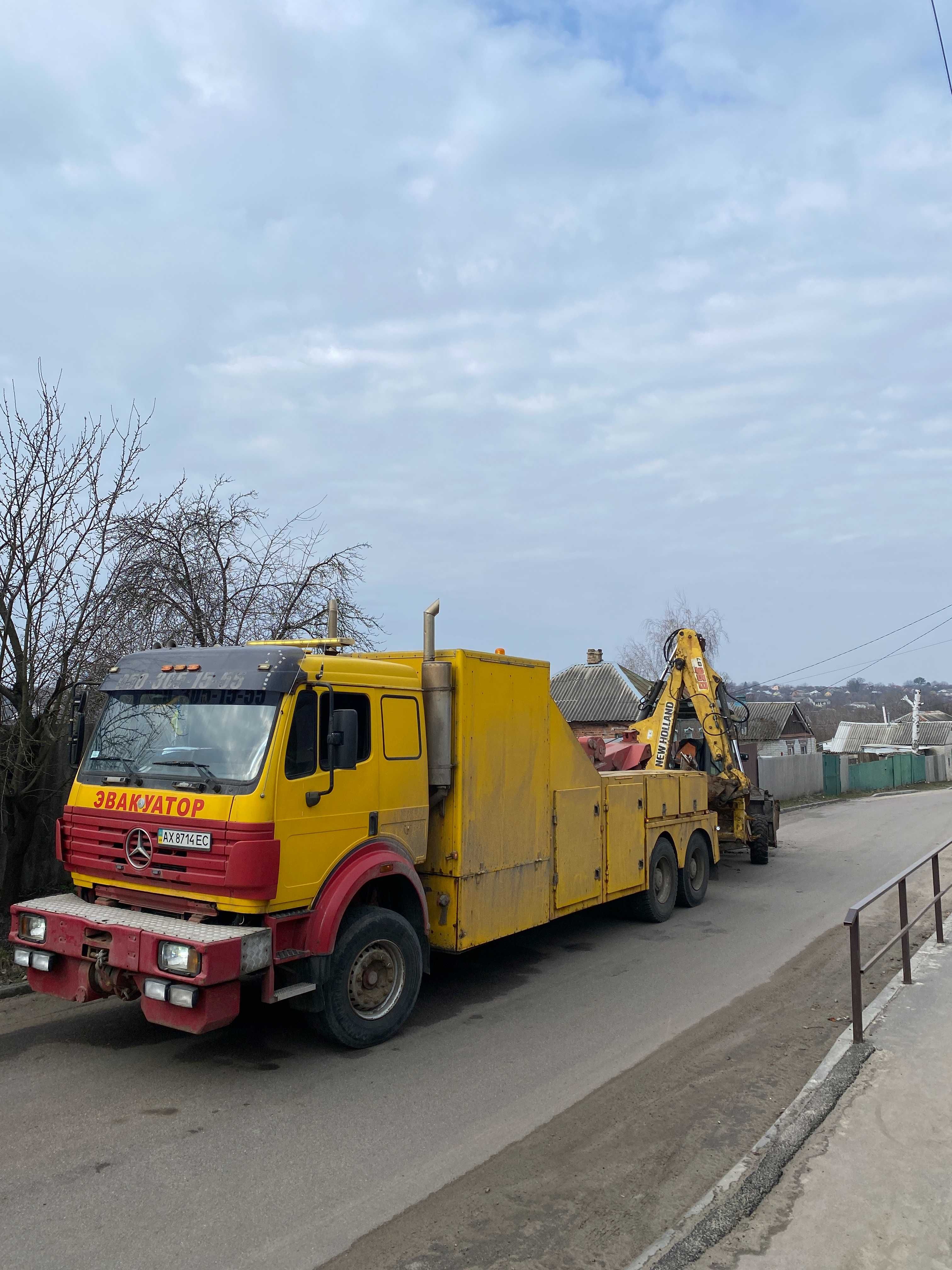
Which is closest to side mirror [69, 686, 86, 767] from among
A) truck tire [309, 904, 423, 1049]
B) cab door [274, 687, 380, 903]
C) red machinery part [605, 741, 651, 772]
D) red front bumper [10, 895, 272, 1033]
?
red front bumper [10, 895, 272, 1033]

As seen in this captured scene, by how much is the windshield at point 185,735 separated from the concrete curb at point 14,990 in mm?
2166

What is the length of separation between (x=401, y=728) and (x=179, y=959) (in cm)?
230

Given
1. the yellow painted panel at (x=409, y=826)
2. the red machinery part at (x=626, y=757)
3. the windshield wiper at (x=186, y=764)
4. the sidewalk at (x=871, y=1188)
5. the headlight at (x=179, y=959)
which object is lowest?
the sidewalk at (x=871, y=1188)

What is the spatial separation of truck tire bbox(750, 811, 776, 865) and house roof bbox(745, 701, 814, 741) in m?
27.5

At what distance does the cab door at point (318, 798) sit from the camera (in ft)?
18.3

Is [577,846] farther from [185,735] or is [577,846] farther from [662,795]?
[185,735]

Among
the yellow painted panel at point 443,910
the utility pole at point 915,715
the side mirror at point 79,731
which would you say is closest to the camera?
the side mirror at point 79,731

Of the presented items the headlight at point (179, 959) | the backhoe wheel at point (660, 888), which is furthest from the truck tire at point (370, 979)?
the backhoe wheel at point (660, 888)

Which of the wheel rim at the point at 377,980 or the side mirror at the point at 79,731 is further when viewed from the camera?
the side mirror at the point at 79,731

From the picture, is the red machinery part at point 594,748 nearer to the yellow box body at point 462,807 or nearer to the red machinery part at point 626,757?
the red machinery part at point 626,757

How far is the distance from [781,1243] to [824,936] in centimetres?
678

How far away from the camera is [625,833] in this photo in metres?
9.72

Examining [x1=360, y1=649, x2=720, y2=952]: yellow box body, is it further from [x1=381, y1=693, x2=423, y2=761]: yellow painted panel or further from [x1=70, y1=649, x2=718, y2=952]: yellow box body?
[x1=381, y1=693, x2=423, y2=761]: yellow painted panel

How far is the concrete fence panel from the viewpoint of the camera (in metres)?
30.8
